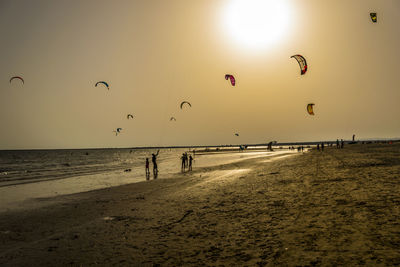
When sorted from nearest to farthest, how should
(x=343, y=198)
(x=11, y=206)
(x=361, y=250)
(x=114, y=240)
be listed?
(x=361, y=250) → (x=114, y=240) → (x=343, y=198) → (x=11, y=206)

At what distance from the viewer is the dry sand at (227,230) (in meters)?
5.68

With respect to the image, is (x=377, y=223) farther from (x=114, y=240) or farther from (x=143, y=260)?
(x=114, y=240)

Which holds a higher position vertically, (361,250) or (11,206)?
(361,250)

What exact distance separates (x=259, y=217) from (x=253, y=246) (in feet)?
7.49

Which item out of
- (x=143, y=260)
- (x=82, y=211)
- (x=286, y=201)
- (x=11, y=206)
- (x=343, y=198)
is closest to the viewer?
(x=143, y=260)

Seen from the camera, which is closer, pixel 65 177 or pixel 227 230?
pixel 227 230

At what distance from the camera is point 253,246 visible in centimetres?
625

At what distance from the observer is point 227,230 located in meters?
7.59

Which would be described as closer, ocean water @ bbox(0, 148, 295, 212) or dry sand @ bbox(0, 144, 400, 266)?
dry sand @ bbox(0, 144, 400, 266)

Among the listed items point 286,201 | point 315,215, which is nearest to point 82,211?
point 286,201

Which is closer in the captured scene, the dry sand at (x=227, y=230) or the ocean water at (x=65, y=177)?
the dry sand at (x=227, y=230)

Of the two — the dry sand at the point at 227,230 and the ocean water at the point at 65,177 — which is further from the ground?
the dry sand at the point at 227,230

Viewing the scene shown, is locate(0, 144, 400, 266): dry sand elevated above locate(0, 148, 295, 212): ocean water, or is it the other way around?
locate(0, 144, 400, 266): dry sand

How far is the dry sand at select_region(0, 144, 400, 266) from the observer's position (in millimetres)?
5684
